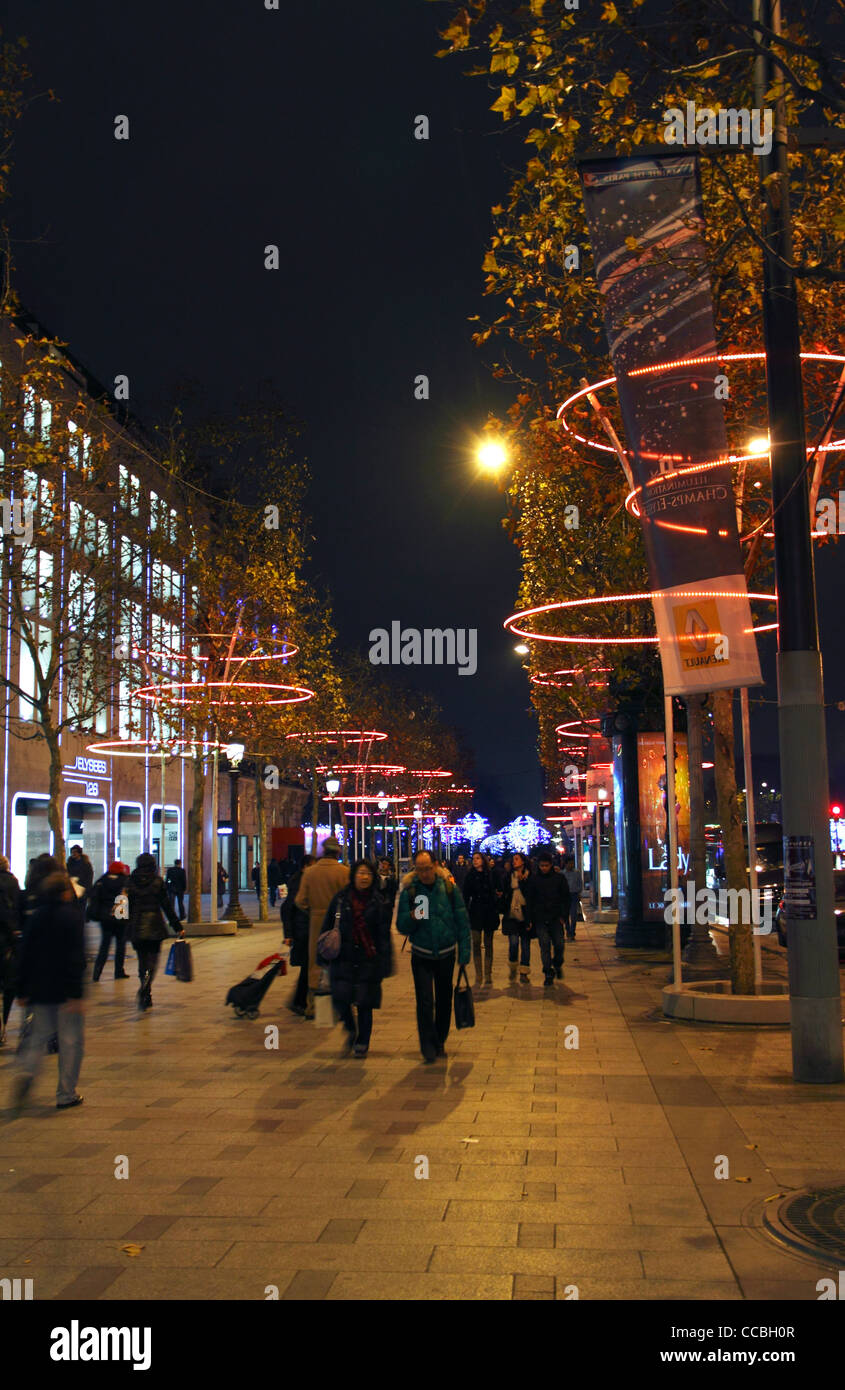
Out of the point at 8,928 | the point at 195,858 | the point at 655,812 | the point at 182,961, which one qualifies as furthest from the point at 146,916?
the point at 195,858

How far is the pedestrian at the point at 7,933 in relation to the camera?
13.2m

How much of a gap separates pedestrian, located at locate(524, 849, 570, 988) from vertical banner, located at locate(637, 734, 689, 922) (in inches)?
300

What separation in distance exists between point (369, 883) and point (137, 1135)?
13.2 feet

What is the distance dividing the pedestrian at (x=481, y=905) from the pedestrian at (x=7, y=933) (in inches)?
289

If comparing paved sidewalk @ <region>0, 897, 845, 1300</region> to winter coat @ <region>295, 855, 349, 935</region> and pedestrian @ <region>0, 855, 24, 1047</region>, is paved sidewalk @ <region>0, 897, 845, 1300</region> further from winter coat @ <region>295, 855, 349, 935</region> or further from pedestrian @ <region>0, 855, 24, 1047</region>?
winter coat @ <region>295, 855, 349, 935</region>

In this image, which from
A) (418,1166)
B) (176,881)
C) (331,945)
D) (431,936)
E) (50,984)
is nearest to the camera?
(418,1166)

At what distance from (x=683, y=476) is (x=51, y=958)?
689 cm

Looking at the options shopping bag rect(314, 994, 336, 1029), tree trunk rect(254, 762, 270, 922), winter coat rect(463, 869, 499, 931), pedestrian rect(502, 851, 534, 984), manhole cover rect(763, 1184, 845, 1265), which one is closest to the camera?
manhole cover rect(763, 1184, 845, 1265)

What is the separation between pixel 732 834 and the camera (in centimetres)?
1544

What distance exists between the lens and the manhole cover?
244 inches

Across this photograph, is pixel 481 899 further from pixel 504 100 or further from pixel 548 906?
pixel 504 100

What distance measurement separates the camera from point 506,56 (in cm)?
830

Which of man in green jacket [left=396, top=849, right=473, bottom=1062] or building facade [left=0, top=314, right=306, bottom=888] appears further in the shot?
building facade [left=0, top=314, right=306, bottom=888]

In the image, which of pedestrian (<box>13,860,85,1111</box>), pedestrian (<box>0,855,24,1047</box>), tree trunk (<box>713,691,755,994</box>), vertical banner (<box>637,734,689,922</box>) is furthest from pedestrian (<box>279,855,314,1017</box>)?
vertical banner (<box>637,734,689,922</box>)
